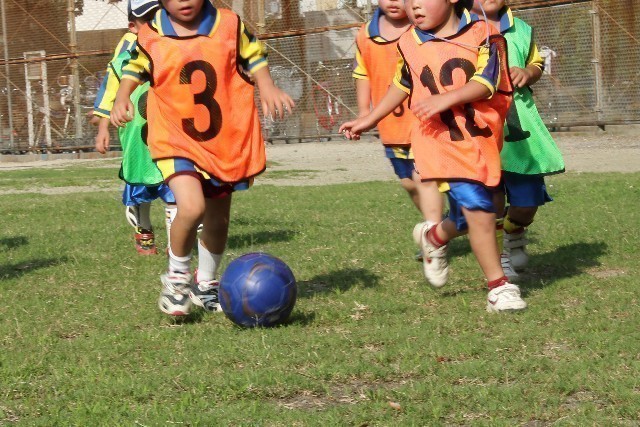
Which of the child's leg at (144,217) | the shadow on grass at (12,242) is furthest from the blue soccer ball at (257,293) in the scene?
the shadow on grass at (12,242)

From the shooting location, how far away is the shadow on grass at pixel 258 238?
8.64 metres

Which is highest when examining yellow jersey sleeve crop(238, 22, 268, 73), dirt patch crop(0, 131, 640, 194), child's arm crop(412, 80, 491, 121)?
yellow jersey sleeve crop(238, 22, 268, 73)

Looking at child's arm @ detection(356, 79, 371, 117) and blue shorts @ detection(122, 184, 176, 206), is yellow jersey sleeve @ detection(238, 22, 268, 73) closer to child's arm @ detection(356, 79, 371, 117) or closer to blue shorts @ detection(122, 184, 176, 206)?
child's arm @ detection(356, 79, 371, 117)

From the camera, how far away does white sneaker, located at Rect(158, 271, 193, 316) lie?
18.1 feet

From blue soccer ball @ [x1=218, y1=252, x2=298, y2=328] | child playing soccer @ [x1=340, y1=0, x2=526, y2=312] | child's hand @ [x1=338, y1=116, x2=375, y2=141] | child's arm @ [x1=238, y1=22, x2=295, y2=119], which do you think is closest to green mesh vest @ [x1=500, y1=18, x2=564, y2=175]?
child playing soccer @ [x1=340, y1=0, x2=526, y2=312]

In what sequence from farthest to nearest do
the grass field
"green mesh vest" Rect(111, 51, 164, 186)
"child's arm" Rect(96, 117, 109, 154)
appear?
"green mesh vest" Rect(111, 51, 164, 186), "child's arm" Rect(96, 117, 109, 154), the grass field

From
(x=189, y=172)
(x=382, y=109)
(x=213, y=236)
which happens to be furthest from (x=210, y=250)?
(x=382, y=109)

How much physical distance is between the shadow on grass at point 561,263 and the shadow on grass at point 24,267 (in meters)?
3.04

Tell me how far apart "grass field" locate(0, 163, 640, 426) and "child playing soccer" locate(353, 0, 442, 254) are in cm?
62

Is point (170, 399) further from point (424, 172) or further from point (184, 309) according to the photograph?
point (424, 172)

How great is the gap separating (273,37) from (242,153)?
→ 16775 millimetres

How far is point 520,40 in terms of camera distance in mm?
6398

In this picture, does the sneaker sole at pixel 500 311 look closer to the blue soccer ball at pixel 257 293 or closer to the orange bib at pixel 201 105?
the blue soccer ball at pixel 257 293

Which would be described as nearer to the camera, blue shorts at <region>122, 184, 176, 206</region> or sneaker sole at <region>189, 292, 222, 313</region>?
sneaker sole at <region>189, 292, 222, 313</region>
